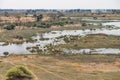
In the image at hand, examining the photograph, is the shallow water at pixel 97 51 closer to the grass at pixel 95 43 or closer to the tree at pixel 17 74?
the grass at pixel 95 43

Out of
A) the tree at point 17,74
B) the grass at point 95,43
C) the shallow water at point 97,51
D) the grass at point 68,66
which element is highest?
the tree at point 17,74

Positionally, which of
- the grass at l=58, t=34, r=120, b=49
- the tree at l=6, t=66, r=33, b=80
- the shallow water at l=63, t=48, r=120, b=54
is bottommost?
the grass at l=58, t=34, r=120, b=49

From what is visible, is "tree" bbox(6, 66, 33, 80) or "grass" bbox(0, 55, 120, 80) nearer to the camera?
"tree" bbox(6, 66, 33, 80)

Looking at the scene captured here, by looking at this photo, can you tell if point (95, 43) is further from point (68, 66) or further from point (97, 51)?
point (68, 66)

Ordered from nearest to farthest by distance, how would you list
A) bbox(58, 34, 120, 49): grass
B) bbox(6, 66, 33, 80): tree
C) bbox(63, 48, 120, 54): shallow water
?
bbox(6, 66, 33, 80): tree → bbox(63, 48, 120, 54): shallow water → bbox(58, 34, 120, 49): grass

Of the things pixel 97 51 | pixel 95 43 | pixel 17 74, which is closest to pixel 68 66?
pixel 17 74

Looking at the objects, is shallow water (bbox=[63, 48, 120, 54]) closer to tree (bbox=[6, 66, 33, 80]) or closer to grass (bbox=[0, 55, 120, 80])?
grass (bbox=[0, 55, 120, 80])

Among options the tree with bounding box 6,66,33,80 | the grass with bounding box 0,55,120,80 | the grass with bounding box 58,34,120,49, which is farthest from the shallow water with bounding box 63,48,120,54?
the tree with bounding box 6,66,33,80

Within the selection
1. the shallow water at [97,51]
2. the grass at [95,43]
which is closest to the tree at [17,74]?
Result: the shallow water at [97,51]

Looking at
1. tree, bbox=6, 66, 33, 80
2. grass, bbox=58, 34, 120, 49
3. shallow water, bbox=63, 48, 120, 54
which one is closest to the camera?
tree, bbox=6, 66, 33, 80
